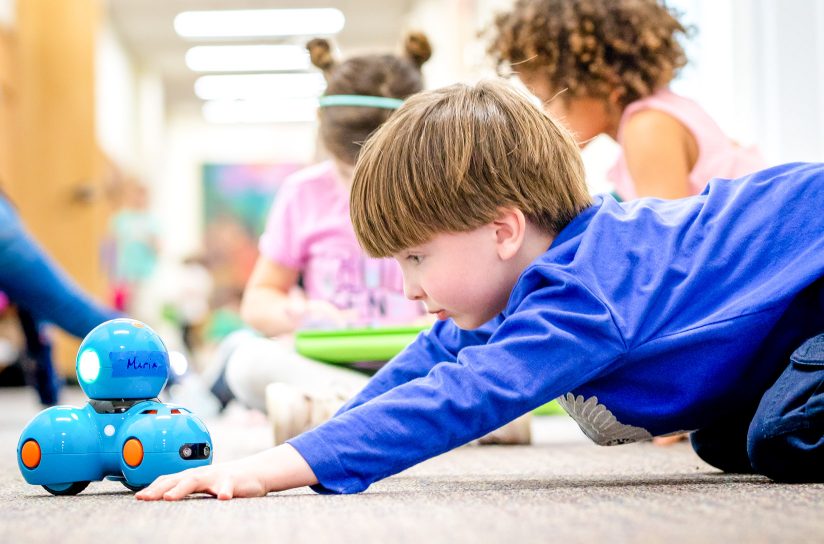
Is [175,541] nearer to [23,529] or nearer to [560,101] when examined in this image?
[23,529]

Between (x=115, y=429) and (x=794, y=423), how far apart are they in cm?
52

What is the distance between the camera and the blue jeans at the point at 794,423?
76cm

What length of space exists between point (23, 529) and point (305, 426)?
60cm

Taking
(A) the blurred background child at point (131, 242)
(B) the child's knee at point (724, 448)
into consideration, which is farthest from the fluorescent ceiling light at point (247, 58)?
(B) the child's knee at point (724, 448)

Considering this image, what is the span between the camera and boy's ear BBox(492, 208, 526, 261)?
804mm

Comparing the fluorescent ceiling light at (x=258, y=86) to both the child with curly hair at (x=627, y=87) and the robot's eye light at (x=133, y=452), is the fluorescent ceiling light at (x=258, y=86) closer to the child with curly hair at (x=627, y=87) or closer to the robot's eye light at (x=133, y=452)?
the child with curly hair at (x=627, y=87)

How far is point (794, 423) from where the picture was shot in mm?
767

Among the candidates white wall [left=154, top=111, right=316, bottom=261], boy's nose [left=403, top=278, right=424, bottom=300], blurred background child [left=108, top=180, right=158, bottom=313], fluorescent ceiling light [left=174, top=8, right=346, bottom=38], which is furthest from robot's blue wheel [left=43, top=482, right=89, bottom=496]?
white wall [left=154, top=111, right=316, bottom=261]

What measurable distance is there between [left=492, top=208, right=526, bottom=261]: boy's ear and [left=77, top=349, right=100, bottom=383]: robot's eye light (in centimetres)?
33

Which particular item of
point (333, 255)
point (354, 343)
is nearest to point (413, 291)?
point (354, 343)

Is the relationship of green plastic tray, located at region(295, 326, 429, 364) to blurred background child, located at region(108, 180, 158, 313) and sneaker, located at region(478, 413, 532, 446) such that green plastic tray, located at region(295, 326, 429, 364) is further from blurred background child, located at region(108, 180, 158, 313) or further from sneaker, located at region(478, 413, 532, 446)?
blurred background child, located at region(108, 180, 158, 313)

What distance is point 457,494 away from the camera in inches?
28.9

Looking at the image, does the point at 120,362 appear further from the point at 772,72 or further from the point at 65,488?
the point at 772,72

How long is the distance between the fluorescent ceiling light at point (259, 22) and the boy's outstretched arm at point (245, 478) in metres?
5.15
